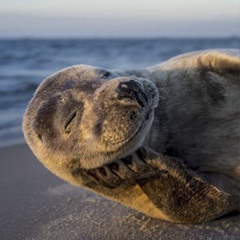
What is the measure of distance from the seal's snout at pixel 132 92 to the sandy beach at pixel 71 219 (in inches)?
35.1

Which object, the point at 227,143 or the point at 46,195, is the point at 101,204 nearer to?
the point at 46,195

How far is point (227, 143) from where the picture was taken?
388 cm

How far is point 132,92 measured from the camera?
3.27m

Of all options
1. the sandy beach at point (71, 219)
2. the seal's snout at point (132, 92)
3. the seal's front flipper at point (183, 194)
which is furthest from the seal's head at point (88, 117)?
the sandy beach at point (71, 219)

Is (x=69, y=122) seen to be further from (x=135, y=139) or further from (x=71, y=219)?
(x=71, y=219)

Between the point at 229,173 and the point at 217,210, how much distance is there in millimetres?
260

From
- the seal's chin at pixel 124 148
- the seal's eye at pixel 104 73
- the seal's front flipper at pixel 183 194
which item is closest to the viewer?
the seal's chin at pixel 124 148

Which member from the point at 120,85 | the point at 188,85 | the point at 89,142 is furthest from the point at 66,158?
the point at 188,85

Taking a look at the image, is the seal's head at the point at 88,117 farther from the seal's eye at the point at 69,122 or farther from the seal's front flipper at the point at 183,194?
the seal's front flipper at the point at 183,194

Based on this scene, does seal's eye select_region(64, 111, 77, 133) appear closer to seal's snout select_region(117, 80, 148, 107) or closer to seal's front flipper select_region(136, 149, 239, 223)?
seal's snout select_region(117, 80, 148, 107)

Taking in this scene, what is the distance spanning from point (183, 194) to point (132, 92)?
0.75 meters

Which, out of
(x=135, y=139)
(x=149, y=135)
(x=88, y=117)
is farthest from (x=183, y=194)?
(x=88, y=117)

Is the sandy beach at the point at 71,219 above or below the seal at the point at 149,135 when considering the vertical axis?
below

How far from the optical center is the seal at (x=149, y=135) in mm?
3324
